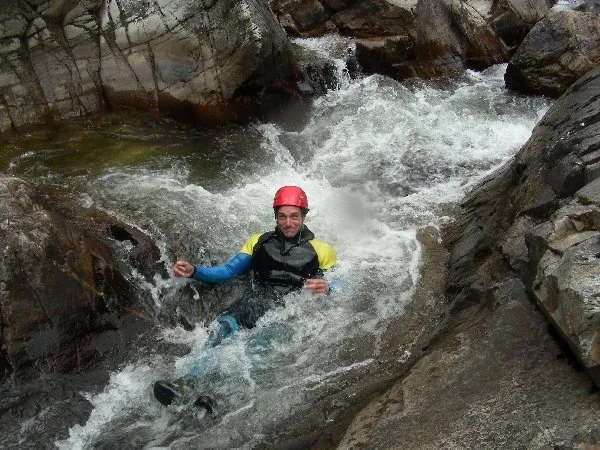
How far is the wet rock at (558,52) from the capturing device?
10.4m

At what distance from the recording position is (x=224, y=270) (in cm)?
549

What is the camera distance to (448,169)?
8344mm

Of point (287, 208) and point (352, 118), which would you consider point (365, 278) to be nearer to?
point (287, 208)

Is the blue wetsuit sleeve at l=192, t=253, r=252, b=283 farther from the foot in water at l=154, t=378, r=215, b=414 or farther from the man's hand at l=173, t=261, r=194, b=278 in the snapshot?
the foot in water at l=154, t=378, r=215, b=414

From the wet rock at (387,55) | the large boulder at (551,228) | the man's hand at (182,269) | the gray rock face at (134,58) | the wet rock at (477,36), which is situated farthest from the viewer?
the wet rock at (477,36)

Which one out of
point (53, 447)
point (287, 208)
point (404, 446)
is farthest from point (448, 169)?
point (53, 447)

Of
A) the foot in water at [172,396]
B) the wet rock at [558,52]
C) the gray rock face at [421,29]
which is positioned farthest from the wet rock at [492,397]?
the gray rock face at [421,29]

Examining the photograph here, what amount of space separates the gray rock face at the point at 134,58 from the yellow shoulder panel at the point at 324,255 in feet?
13.7

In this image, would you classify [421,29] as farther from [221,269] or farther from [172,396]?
[172,396]

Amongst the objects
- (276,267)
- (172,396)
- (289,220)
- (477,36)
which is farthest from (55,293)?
(477,36)

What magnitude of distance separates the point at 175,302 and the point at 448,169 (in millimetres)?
4789

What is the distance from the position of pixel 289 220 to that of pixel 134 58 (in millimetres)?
4786

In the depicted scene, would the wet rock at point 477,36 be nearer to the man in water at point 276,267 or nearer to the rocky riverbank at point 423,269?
the rocky riverbank at point 423,269

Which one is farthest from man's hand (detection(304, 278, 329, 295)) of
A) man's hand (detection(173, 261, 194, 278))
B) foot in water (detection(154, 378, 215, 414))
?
foot in water (detection(154, 378, 215, 414))
